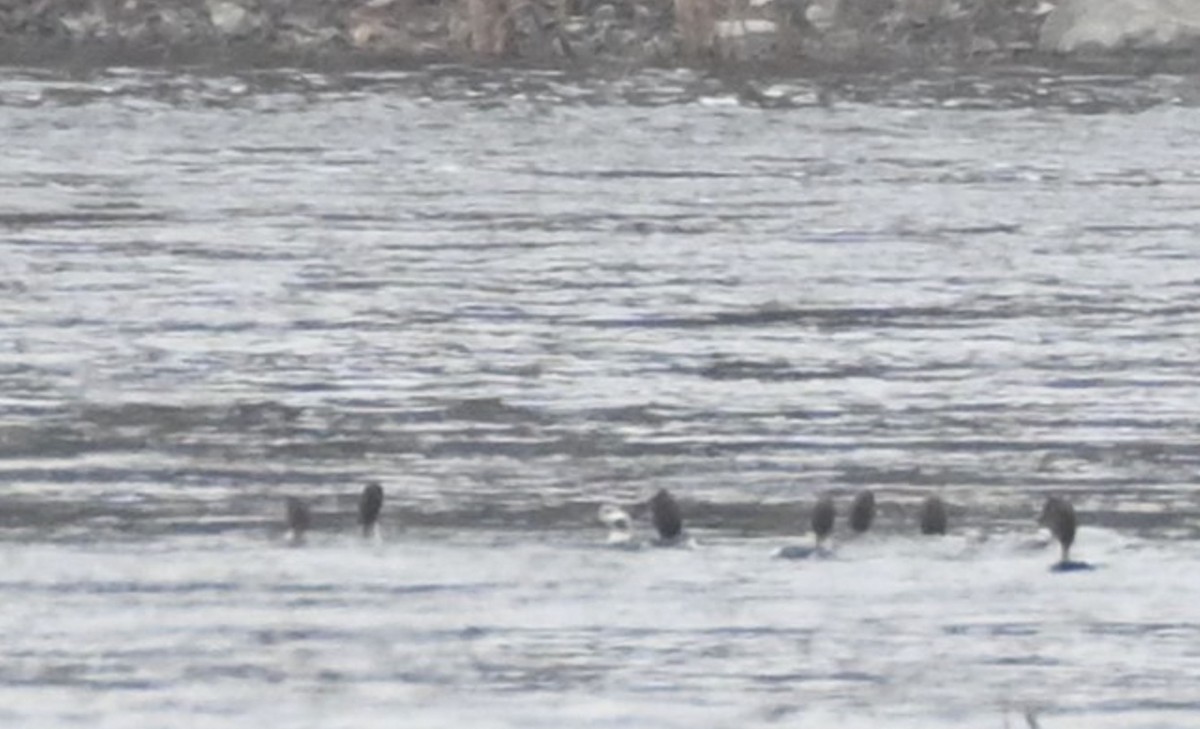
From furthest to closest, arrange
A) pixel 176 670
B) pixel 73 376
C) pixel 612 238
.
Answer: pixel 612 238
pixel 73 376
pixel 176 670

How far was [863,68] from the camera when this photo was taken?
20422 mm

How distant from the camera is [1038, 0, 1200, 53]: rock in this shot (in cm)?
2141

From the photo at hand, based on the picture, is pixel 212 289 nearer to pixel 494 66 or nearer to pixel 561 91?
pixel 561 91

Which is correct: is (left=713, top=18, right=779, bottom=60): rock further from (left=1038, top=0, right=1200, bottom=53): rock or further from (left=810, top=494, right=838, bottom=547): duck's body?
(left=810, top=494, right=838, bottom=547): duck's body

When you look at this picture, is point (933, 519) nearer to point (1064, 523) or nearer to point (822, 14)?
point (1064, 523)

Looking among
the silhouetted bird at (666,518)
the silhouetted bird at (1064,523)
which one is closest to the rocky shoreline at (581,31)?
the silhouetted bird at (666,518)

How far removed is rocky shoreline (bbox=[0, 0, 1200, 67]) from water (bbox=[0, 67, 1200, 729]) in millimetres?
3847

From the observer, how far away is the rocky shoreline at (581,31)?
2114 centimetres

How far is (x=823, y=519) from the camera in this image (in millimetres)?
7574

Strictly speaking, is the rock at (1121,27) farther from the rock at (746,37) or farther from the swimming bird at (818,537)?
the swimming bird at (818,537)

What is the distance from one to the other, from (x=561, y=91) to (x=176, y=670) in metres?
12.7

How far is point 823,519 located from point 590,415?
5.88 feet

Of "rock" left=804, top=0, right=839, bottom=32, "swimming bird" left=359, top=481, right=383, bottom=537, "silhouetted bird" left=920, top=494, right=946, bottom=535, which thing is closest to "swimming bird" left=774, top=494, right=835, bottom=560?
"silhouetted bird" left=920, top=494, right=946, bottom=535

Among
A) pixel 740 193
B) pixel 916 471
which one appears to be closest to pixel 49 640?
pixel 916 471
